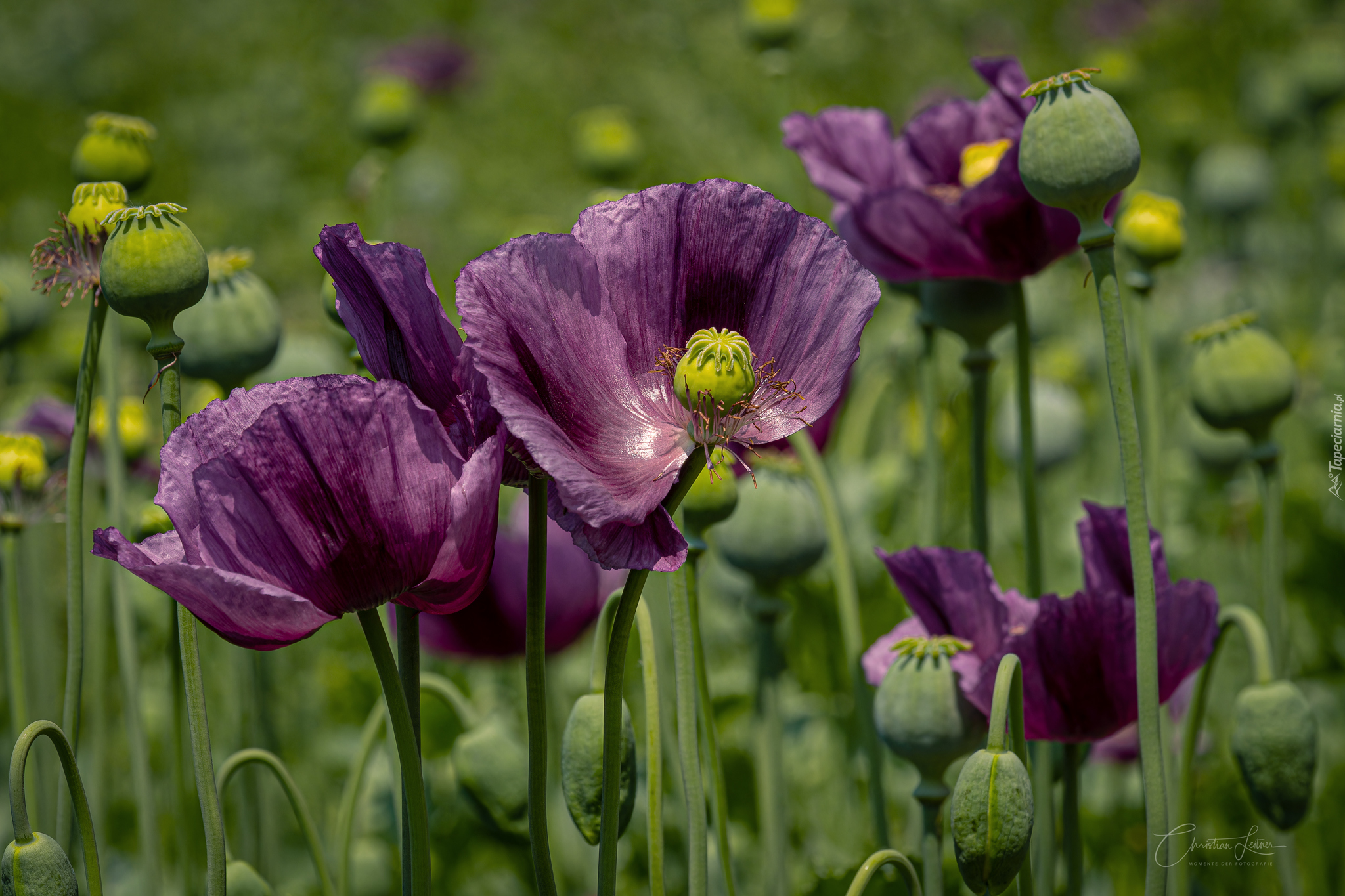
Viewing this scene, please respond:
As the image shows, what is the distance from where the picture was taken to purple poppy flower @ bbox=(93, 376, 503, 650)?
49 centimetres

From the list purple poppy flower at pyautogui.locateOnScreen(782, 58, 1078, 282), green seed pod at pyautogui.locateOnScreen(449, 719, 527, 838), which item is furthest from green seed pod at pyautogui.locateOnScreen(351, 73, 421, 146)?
green seed pod at pyautogui.locateOnScreen(449, 719, 527, 838)

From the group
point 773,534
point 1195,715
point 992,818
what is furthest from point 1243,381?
point 992,818

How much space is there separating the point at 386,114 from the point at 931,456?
2.68 feet

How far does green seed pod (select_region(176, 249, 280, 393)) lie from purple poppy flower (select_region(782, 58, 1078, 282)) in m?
0.42

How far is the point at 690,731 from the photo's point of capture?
66 centimetres

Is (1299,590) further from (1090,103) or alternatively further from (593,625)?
(1090,103)

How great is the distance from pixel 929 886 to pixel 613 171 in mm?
952

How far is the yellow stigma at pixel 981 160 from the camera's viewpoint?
90cm

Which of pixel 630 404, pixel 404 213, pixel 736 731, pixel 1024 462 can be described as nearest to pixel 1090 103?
pixel 630 404

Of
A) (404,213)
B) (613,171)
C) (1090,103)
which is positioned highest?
(404,213)

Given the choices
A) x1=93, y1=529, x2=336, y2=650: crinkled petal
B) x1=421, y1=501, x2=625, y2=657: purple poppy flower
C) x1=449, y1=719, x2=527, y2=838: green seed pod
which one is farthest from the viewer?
x1=421, y1=501, x2=625, y2=657: purple poppy flower

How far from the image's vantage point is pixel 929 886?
0.72 metres

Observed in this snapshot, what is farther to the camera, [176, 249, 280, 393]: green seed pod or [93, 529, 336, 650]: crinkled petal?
[176, 249, 280, 393]: green seed pod

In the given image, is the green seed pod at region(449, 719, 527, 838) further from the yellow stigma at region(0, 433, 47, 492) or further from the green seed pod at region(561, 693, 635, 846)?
the yellow stigma at region(0, 433, 47, 492)
